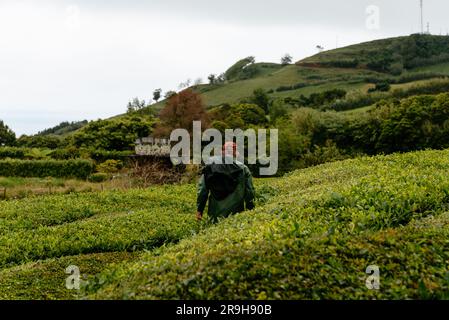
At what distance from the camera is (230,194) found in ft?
35.8

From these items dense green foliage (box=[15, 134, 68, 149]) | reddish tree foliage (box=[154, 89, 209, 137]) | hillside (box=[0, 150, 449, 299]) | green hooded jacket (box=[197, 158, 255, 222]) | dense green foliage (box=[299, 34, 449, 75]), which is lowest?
hillside (box=[0, 150, 449, 299])

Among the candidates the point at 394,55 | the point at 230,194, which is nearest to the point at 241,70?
the point at 394,55

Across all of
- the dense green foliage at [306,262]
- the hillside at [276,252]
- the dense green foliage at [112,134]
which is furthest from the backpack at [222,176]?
the dense green foliage at [112,134]

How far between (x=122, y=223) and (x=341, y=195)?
6826mm

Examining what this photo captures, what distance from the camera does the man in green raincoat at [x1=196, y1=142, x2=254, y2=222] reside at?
10578 mm

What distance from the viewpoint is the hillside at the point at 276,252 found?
550 centimetres

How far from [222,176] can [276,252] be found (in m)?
4.61

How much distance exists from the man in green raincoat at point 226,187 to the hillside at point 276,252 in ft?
2.48

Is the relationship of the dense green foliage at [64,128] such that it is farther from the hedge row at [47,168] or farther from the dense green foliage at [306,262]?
the dense green foliage at [306,262]

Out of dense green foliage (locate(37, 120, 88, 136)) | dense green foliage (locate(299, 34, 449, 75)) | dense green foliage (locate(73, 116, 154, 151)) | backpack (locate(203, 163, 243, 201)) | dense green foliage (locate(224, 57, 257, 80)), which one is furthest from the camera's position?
dense green foliage (locate(224, 57, 257, 80))

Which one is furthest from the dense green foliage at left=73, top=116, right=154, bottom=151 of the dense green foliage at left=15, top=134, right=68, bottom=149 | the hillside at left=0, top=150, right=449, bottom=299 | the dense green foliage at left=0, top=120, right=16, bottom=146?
the hillside at left=0, top=150, right=449, bottom=299

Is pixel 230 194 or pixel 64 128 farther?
pixel 64 128

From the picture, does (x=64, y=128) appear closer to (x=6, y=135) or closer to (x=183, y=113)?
(x=6, y=135)

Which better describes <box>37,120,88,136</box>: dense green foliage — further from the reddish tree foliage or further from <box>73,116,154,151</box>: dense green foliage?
the reddish tree foliage
